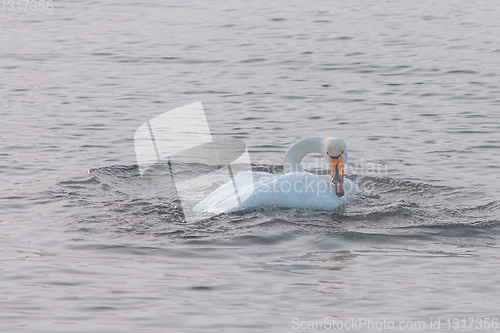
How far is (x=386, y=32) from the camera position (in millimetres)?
21656

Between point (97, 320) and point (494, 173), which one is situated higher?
point (97, 320)

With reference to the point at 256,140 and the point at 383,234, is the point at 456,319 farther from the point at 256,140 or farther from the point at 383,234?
the point at 256,140

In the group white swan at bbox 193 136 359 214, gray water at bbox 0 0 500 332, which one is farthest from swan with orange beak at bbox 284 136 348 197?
gray water at bbox 0 0 500 332

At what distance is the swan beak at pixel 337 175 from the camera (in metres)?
8.62

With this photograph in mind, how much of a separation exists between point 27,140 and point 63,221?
4762 mm

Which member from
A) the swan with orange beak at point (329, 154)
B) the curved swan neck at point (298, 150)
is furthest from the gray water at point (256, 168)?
the curved swan neck at point (298, 150)

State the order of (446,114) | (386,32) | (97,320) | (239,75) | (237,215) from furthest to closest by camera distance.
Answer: (386,32) < (239,75) < (446,114) < (237,215) < (97,320)

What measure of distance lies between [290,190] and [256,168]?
3381 millimetres

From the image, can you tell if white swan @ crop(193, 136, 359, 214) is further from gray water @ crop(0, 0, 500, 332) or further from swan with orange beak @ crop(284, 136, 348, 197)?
gray water @ crop(0, 0, 500, 332)

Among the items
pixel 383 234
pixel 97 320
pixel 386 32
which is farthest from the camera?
pixel 386 32

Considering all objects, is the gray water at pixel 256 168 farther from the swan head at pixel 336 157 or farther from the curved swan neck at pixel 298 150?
the curved swan neck at pixel 298 150

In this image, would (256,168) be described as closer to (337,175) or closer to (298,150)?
(298,150)

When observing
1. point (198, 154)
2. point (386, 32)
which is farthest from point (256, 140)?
point (386, 32)

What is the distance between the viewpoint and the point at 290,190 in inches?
327
